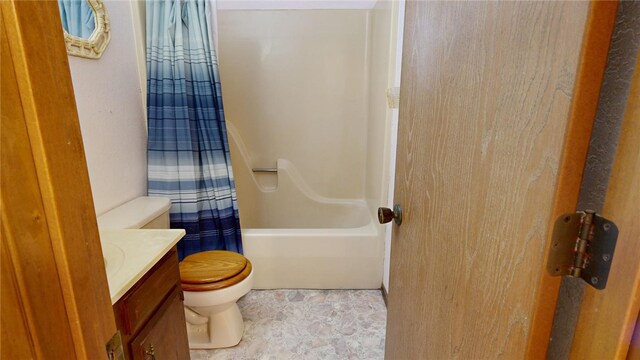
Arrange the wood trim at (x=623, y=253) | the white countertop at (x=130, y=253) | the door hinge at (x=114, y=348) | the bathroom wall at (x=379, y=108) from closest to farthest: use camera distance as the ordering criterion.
Result: the wood trim at (x=623, y=253) < the door hinge at (x=114, y=348) < the white countertop at (x=130, y=253) < the bathroom wall at (x=379, y=108)

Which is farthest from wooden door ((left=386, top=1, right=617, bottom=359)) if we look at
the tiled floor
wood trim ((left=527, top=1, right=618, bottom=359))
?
the tiled floor

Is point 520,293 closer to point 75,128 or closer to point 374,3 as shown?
point 75,128

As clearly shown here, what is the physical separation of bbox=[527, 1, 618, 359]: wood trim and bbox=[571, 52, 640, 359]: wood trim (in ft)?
0.11

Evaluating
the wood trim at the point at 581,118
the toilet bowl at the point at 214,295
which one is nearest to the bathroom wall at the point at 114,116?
the toilet bowl at the point at 214,295

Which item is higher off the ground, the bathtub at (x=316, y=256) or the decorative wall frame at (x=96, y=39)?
the decorative wall frame at (x=96, y=39)

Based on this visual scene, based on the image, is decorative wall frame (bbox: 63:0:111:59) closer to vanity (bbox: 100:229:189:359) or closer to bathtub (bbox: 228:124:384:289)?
vanity (bbox: 100:229:189:359)

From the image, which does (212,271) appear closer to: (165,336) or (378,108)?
(165,336)

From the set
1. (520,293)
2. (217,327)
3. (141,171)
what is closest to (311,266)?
(217,327)

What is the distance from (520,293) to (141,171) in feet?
6.25

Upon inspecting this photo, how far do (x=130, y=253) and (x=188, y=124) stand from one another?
1.00 meters

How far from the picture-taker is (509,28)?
1.61 ft

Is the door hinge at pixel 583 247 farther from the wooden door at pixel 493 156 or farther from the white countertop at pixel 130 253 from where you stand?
the white countertop at pixel 130 253

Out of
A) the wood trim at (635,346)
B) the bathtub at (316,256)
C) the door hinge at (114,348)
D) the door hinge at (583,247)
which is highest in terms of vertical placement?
the door hinge at (583,247)

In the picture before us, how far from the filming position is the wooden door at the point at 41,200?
35 cm
